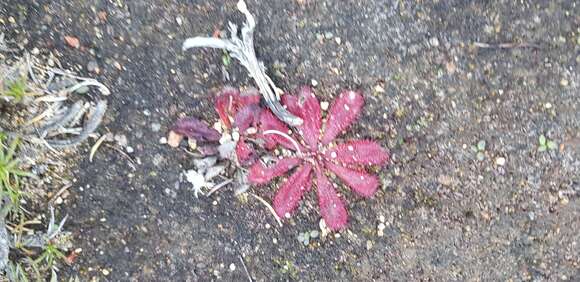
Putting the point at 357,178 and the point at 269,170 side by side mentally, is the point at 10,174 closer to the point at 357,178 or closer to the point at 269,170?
the point at 269,170

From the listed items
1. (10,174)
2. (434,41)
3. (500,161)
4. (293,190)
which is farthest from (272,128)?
(10,174)

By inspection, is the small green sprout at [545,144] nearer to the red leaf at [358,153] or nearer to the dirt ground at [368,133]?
the dirt ground at [368,133]

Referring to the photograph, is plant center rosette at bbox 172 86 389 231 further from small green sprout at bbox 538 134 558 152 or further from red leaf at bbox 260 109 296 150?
small green sprout at bbox 538 134 558 152

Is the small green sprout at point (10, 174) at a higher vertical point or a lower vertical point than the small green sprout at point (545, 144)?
lower

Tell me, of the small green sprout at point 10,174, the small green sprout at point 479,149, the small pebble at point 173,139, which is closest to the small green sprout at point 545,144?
the small green sprout at point 479,149

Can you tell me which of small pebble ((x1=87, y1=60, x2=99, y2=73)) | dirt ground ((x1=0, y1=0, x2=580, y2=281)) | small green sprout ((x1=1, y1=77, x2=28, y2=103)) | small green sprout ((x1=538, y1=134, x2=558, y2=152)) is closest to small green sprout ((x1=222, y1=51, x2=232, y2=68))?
dirt ground ((x1=0, y1=0, x2=580, y2=281))
